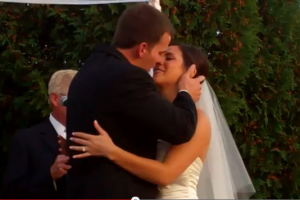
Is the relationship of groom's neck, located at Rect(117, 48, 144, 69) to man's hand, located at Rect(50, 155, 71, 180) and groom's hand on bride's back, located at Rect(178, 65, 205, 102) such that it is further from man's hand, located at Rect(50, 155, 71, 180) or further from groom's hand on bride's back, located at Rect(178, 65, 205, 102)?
man's hand, located at Rect(50, 155, 71, 180)

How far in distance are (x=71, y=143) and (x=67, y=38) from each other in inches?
89.6

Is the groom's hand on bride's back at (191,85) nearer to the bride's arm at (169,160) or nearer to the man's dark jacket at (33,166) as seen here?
the bride's arm at (169,160)

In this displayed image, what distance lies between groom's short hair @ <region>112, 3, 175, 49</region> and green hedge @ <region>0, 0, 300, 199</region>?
192cm

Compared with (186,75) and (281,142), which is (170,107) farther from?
(281,142)

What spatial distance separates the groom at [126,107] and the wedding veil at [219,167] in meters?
0.68

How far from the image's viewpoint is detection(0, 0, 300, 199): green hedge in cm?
409

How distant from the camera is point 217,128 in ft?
9.39

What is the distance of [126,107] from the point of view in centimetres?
196

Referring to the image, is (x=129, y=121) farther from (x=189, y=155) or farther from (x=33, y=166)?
(x=33, y=166)

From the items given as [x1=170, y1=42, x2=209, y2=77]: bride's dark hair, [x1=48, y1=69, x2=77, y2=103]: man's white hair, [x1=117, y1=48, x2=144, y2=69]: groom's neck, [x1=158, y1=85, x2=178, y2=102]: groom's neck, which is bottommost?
[x1=48, y1=69, x2=77, y2=103]: man's white hair

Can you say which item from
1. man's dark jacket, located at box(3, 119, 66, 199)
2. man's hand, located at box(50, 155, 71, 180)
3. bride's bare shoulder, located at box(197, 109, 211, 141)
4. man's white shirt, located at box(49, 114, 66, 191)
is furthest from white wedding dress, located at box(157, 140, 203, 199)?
man's white shirt, located at box(49, 114, 66, 191)

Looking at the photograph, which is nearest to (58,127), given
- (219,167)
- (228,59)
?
(219,167)

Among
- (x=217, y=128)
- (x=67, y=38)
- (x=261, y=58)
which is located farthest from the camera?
(x=261, y=58)

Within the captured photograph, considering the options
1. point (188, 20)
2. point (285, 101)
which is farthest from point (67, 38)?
point (285, 101)
